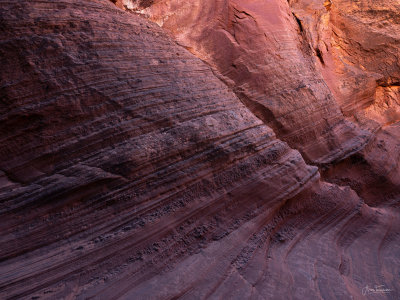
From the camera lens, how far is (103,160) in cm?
273

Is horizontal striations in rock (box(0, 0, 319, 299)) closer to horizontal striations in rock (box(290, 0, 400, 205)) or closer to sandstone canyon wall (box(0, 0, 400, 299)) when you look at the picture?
sandstone canyon wall (box(0, 0, 400, 299))

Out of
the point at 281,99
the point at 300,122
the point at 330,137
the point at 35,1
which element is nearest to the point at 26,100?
the point at 35,1

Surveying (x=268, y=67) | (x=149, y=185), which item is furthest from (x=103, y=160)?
(x=268, y=67)

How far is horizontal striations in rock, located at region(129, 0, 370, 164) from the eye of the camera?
437 cm

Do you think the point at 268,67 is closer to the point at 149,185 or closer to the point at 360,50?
the point at 149,185

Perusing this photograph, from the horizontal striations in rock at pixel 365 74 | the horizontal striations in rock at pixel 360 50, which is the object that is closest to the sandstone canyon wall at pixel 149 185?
the horizontal striations in rock at pixel 365 74

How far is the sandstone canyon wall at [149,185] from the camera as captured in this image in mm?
2463

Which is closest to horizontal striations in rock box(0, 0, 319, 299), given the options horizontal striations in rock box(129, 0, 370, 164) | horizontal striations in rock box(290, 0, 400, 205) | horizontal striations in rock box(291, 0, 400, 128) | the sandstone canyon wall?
the sandstone canyon wall

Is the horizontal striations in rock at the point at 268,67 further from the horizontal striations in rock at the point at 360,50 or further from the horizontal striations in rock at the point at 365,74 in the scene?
the horizontal striations in rock at the point at 360,50

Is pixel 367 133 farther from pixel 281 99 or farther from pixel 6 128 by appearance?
pixel 6 128

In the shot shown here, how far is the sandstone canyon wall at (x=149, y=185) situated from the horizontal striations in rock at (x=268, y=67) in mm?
99

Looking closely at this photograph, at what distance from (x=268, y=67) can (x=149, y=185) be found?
2929 mm

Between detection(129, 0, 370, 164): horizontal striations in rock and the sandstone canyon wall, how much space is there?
10 centimetres

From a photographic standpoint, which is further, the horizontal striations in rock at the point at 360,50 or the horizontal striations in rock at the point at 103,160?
the horizontal striations in rock at the point at 360,50
